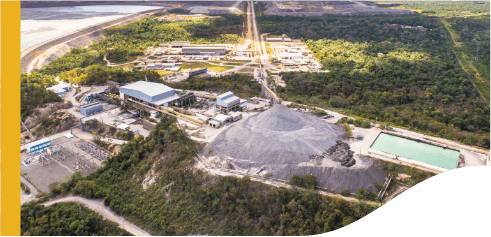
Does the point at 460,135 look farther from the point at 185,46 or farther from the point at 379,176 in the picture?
the point at 185,46

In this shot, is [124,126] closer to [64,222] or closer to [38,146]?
[38,146]

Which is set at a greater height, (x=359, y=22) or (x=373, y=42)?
(x=359, y=22)

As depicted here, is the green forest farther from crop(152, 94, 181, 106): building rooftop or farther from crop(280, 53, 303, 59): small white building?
crop(280, 53, 303, 59): small white building

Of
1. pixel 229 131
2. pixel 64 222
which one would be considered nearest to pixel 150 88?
pixel 229 131

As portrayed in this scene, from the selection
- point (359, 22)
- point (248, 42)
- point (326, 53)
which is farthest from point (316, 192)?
point (359, 22)

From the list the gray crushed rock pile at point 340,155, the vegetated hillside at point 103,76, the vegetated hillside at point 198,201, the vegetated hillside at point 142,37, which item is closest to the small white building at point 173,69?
the vegetated hillside at point 103,76

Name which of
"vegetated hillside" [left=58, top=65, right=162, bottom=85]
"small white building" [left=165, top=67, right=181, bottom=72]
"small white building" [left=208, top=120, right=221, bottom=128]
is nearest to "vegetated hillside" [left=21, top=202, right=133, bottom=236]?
"small white building" [left=208, top=120, right=221, bottom=128]
